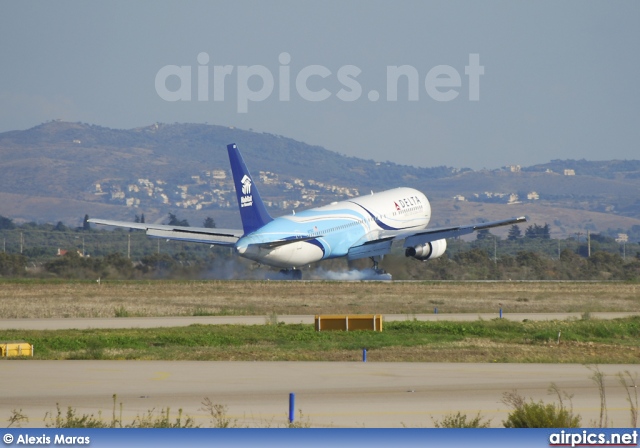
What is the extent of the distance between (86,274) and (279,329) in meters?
36.3

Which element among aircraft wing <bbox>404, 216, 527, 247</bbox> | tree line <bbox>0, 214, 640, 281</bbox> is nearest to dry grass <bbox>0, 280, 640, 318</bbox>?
aircraft wing <bbox>404, 216, 527, 247</bbox>

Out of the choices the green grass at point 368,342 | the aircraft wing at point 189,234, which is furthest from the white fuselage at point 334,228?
the green grass at point 368,342

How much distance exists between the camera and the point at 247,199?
6050 centimetres

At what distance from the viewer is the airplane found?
60625mm

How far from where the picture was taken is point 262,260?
Result: 61.7m

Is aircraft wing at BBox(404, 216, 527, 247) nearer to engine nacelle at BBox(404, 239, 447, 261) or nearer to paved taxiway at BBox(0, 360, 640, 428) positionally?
engine nacelle at BBox(404, 239, 447, 261)

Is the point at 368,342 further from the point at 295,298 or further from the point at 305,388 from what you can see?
the point at 295,298

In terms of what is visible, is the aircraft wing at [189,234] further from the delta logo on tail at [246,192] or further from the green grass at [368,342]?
the green grass at [368,342]

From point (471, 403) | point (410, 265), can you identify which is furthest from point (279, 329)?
point (410, 265)

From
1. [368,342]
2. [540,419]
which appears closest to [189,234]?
[368,342]

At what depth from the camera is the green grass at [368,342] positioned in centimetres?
3016

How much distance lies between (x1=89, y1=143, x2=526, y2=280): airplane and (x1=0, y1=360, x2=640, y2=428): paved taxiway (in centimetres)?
3122

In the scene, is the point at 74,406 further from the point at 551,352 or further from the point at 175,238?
the point at 175,238

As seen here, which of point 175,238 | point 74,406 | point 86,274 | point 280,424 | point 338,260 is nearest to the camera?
point 280,424
